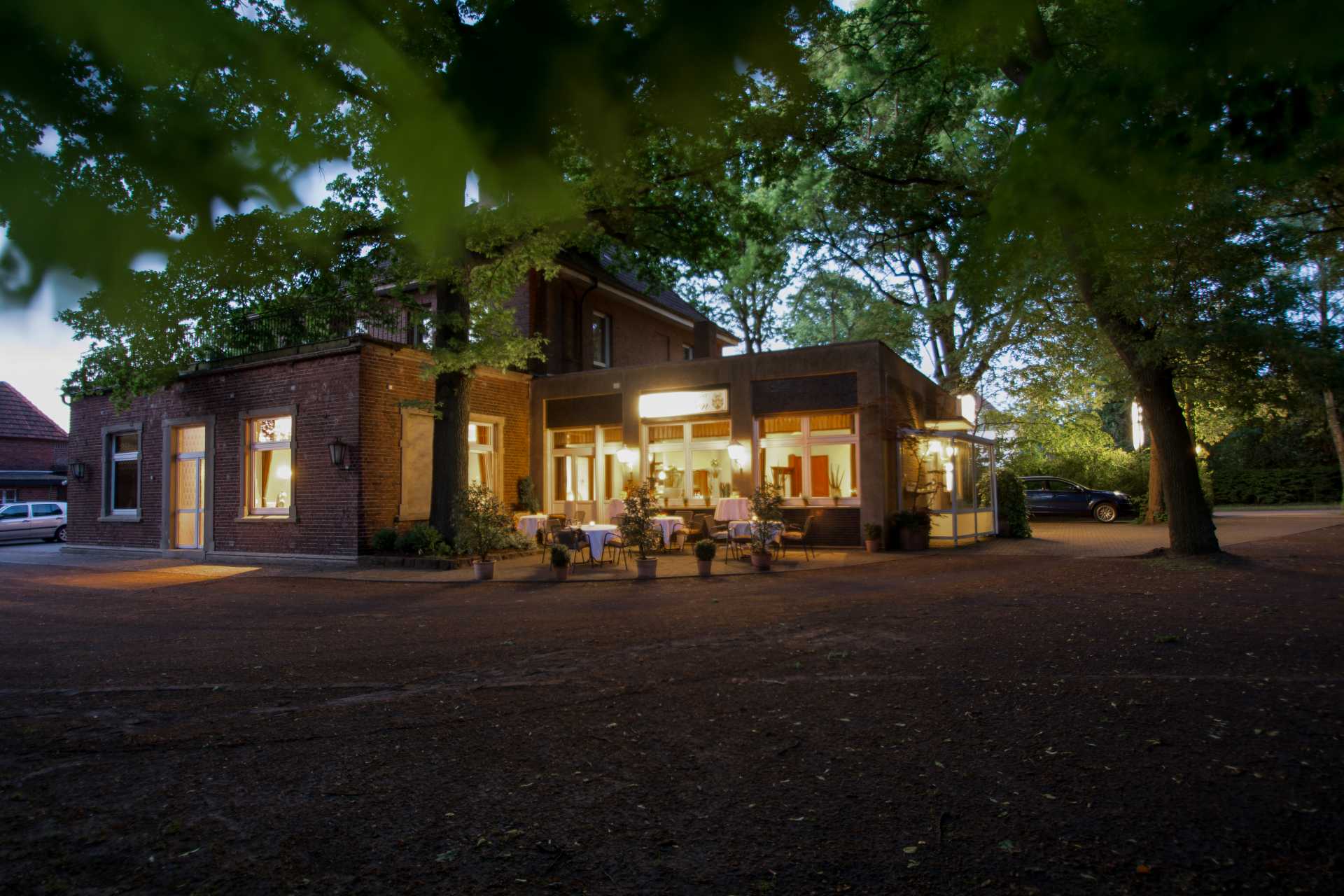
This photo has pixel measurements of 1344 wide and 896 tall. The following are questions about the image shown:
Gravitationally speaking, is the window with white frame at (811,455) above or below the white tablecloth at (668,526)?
above

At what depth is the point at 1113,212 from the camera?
1.21 metres

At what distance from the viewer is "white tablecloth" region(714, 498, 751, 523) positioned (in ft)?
54.0

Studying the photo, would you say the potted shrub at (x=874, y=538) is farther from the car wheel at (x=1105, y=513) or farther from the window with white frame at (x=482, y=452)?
the car wheel at (x=1105, y=513)

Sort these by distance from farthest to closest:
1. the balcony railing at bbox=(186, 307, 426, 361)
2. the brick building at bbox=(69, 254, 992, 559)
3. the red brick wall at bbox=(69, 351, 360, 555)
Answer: the brick building at bbox=(69, 254, 992, 559) → the red brick wall at bbox=(69, 351, 360, 555) → the balcony railing at bbox=(186, 307, 426, 361)

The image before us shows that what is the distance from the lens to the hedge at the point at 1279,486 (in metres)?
35.9

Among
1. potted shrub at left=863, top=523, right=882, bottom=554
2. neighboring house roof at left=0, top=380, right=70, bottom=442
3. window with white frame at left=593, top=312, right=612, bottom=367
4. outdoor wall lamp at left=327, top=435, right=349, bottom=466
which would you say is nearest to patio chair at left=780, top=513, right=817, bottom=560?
potted shrub at left=863, top=523, right=882, bottom=554

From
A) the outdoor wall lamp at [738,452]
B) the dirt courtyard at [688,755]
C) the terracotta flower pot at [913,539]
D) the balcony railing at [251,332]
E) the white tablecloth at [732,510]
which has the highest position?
the outdoor wall lamp at [738,452]

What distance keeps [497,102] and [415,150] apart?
0.36 ft

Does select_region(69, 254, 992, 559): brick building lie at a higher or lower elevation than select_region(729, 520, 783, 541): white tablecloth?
higher

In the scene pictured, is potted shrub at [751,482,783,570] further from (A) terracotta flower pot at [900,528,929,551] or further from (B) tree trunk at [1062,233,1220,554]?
(B) tree trunk at [1062,233,1220,554]

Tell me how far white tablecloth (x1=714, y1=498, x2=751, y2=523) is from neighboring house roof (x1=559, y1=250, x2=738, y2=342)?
462 cm

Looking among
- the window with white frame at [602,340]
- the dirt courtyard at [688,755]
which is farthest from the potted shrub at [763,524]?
the window with white frame at [602,340]

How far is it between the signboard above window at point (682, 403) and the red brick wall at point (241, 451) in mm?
6696

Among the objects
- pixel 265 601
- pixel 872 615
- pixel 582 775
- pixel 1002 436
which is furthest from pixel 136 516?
pixel 1002 436
